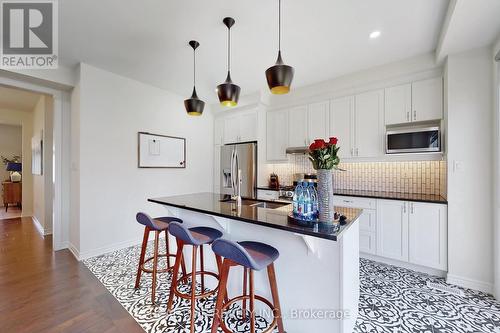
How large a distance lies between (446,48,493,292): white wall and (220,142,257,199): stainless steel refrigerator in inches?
111

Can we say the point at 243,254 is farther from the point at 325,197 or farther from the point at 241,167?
the point at 241,167

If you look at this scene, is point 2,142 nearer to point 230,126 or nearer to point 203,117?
point 203,117

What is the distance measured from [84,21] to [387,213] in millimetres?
4138

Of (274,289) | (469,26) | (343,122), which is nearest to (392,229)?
(343,122)

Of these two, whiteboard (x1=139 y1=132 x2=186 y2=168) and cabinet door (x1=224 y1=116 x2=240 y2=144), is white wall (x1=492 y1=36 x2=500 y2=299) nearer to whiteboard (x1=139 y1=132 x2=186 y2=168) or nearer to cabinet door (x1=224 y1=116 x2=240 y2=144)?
cabinet door (x1=224 y1=116 x2=240 y2=144)

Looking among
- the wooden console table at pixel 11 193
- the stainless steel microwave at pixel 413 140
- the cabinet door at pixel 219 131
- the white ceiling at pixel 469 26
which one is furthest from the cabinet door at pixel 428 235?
the wooden console table at pixel 11 193

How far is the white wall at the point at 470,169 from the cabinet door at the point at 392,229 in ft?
1.39

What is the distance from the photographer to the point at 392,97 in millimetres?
3100

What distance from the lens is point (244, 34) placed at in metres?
2.45

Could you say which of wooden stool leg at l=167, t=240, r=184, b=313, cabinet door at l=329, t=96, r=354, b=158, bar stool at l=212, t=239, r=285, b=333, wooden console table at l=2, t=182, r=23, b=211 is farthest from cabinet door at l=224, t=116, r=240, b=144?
wooden console table at l=2, t=182, r=23, b=211

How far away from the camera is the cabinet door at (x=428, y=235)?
2516 millimetres

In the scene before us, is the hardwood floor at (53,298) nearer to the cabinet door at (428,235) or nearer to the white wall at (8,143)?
the cabinet door at (428,235)

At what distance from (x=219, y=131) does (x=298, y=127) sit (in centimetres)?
184

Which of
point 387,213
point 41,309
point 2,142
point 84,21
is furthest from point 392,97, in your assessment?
point 2,142
